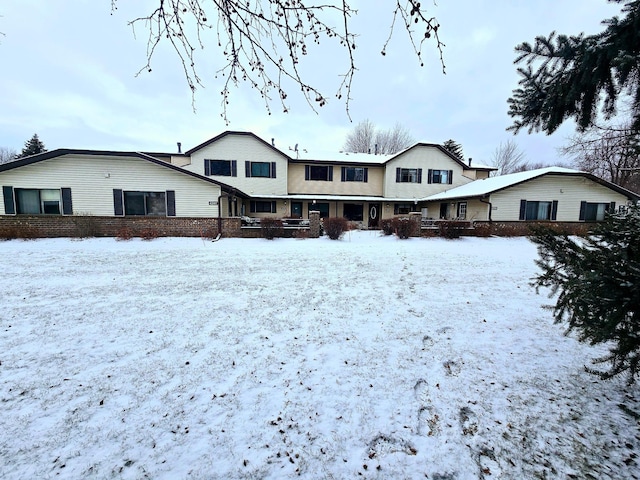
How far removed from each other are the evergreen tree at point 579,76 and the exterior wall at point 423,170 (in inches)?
842

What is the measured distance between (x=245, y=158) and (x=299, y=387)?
68.6 ft

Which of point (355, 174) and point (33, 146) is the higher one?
point (33, 146)

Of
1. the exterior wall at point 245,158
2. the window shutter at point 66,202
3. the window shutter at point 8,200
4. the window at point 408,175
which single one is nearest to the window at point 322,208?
the exterior wall at point 245,158

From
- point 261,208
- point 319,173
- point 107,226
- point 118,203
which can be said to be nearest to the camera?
point 107,226

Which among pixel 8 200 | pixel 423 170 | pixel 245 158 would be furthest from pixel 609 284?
pixel 423 170

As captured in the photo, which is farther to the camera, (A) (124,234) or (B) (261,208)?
(B) (261,208)

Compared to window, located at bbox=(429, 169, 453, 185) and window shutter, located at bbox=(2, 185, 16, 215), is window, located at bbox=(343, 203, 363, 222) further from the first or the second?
window shutter, located at bbox=(2, 185, 16, 215)

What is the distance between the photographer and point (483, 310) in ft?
18.1

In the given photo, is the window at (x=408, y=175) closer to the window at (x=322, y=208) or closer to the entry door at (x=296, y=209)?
the window at (x=322, y=208)

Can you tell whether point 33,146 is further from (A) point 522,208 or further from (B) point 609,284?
(A) point 522,208

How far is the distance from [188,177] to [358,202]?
44.0ft

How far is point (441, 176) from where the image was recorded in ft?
80.4

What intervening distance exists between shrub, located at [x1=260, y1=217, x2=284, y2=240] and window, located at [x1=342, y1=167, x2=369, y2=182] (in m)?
10.5

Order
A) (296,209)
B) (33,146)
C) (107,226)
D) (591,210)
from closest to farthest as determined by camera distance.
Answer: (107,226)
(591,210)
(296,209)
(33,146)
